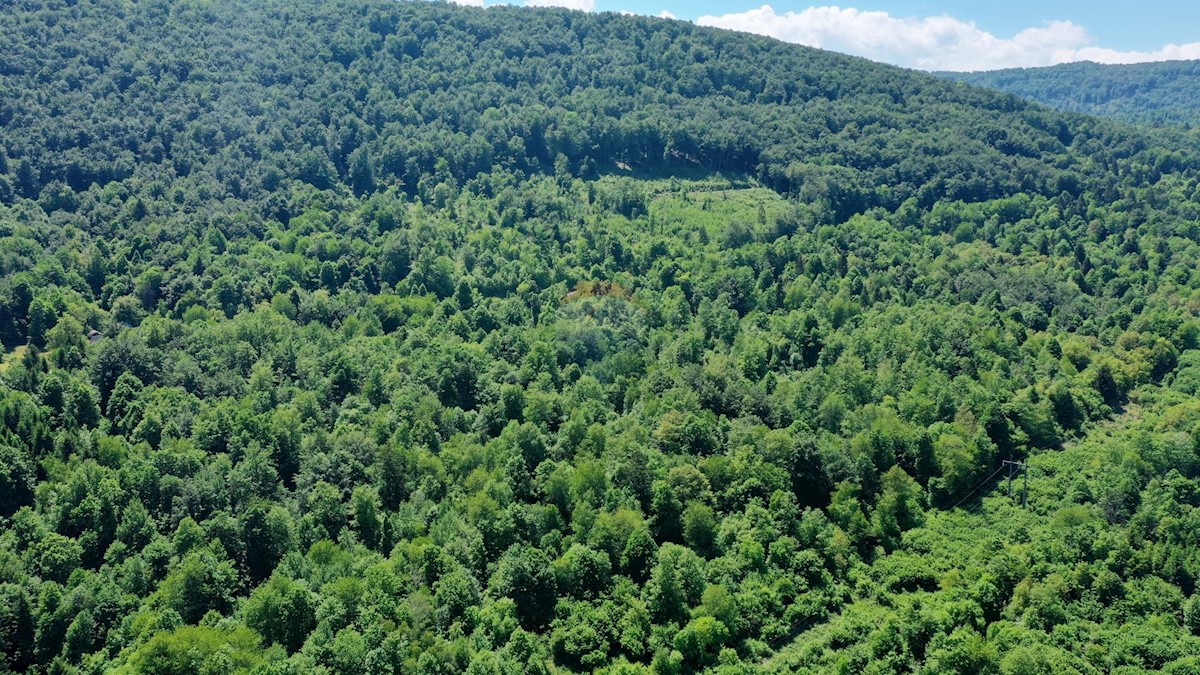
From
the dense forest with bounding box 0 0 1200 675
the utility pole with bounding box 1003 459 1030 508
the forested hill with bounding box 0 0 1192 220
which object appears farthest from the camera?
the forested hill with bounding box 0 0 1192 220

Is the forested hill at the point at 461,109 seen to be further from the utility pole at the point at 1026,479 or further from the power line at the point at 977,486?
the power line at the point at 977,486

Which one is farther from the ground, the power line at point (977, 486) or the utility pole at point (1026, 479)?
the utility pole at point (1026, 479)

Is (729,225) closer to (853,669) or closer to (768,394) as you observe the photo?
(768,394)

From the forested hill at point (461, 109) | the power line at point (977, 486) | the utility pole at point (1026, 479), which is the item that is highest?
the forested hill at point (461, 109)

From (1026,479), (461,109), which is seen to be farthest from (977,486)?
(461,109)

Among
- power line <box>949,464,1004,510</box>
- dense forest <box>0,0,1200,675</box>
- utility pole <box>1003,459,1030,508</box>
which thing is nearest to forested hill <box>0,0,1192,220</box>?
dense forest <box>0,0,1200,675</box>

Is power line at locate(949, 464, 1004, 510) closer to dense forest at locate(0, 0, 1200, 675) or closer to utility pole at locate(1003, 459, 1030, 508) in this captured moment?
dense forest at locate(0, 0, 1200, 675)

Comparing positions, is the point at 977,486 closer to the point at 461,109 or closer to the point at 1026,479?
the point at 1026,479

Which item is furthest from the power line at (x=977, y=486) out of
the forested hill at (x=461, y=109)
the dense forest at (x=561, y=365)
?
the forested hill at (x=461, y=109)
